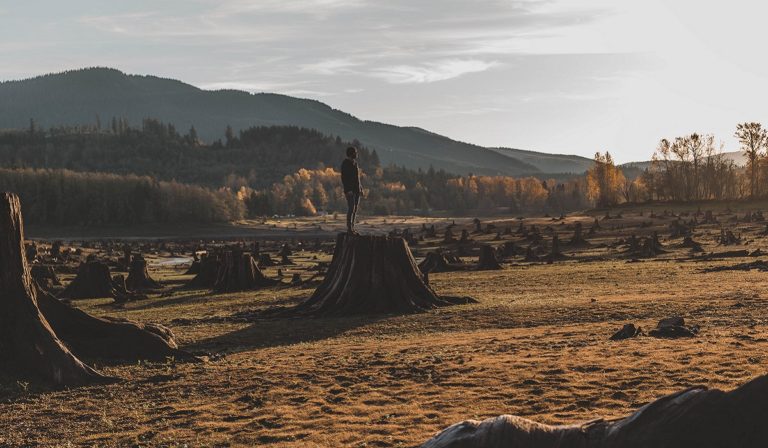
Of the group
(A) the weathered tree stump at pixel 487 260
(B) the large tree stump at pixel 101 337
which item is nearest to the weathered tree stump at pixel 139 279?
(A) the weathered tree stump at pixel 487 260

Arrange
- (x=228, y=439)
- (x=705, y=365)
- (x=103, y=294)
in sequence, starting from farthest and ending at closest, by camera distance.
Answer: (x=103, y=294) → (x=705, y=365) → (x=228, y=439)

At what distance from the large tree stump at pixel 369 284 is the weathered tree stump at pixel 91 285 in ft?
61.6

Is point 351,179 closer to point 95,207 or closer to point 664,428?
point 664,428

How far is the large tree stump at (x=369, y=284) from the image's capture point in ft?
88.7

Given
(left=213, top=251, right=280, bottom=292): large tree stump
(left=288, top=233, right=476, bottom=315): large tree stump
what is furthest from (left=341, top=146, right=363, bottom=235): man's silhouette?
(left=213, top=251, right=280, bottom=292): large tree stump

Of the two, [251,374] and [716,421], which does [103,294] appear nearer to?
[251,374]

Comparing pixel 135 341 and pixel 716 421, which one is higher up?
pixel 716 421

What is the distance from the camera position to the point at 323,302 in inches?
1071

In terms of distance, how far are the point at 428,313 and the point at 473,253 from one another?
5091 centimetres

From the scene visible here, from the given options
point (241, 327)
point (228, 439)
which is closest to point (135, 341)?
point (241, 327)

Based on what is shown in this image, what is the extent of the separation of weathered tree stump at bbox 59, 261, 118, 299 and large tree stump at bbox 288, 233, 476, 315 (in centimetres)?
1878

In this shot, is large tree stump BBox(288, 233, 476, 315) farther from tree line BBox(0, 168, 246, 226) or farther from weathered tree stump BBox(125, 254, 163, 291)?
tree line BBox(0, 168, 246, 226)

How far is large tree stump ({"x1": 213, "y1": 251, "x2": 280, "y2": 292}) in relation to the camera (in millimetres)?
41781

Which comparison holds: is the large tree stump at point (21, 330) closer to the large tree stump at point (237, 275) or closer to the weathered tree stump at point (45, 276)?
the large tree stump at point (237, 275)
